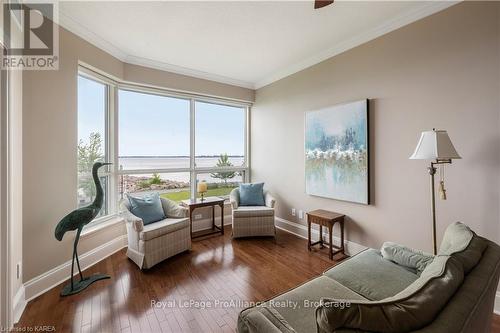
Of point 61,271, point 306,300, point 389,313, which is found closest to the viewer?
point 389,313

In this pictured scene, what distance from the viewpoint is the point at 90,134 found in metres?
3.01

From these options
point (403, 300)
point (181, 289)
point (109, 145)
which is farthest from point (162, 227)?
point (403, 300)

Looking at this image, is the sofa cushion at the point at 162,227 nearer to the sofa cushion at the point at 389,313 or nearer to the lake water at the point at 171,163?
the lake water at the point at 171,163

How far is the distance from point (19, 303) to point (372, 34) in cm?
451

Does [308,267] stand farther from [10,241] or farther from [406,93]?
[10,241]

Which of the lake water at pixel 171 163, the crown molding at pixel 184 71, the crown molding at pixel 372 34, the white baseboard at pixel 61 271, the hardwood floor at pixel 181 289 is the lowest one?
the hardwood floor at pixel 181 289

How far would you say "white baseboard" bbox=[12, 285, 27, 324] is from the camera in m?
1.85

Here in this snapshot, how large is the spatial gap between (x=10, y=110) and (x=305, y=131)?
3274 millimetres

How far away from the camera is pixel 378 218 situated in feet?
8.84

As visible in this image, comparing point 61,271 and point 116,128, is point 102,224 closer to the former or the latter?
point 61,271

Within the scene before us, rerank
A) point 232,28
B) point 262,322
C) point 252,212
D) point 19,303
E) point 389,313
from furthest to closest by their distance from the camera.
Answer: point 252,212 → point 232,28 → point 19,303 → point 262,322 → point 389,313

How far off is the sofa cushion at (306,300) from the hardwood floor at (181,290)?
726mm

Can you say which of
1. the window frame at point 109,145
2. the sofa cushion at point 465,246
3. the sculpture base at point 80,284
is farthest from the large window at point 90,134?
the sofa cushion at point 465,246

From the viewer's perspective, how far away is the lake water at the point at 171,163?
3.58 meters
